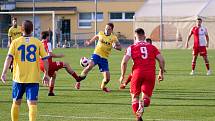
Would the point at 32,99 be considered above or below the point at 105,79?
above

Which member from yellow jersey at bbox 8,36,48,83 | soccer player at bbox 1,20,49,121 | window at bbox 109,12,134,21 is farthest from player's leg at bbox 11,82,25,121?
window at bbox 109,12,134,21

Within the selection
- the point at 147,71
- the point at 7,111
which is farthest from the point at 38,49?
the point at 7,111

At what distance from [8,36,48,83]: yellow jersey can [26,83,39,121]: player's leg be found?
12 cm

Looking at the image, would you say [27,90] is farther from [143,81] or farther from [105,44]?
[105,44]

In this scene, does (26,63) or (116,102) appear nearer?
(26,63)

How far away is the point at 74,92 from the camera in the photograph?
1836 cm

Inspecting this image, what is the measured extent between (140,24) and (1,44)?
12346 mm

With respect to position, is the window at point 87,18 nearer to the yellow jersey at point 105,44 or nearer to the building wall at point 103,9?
the building wall at point 103,9

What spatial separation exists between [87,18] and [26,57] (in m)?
58.5

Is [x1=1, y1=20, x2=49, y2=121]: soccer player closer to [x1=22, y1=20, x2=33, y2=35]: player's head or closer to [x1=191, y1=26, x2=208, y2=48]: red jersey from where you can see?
[x1=22, y1=20, x2=33, y2=35]: player's head

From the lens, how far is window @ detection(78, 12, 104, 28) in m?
69.1

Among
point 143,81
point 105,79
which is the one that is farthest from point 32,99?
point 105,79

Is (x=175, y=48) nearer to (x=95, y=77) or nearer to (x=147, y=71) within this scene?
(x=95, y=77)

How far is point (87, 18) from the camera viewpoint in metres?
69.6
